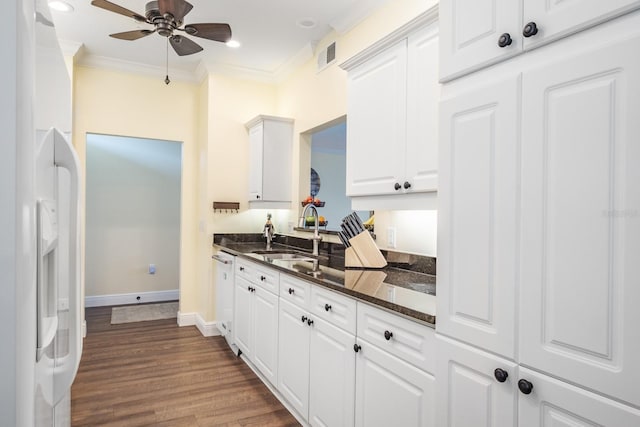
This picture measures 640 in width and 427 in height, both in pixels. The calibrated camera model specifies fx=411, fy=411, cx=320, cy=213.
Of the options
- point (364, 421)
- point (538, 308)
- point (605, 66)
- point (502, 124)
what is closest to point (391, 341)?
point (364, 421)

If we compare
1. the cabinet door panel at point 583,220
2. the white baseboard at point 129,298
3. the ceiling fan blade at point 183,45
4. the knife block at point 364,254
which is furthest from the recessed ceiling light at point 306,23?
the white baseboard at point 129,298

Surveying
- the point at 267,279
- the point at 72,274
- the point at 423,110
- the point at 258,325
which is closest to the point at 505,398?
the point at 72,274

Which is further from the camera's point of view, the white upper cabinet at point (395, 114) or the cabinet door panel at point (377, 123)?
the cabinet door panel at point (377, 123)

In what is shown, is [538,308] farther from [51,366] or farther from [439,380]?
[51,366]

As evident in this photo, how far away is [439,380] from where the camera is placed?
54.1 inches

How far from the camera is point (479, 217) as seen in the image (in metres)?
1.24

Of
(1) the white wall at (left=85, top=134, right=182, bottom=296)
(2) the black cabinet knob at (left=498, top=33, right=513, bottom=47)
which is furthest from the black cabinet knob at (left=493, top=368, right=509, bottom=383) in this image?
(1) the white wall at (left=85, top=134, right=182, bottom=296)

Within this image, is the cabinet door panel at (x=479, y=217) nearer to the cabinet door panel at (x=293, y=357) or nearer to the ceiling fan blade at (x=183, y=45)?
the cabinet door panel at (x=293, y=357)

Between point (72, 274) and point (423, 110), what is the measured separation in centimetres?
163

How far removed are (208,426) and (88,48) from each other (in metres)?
3.68

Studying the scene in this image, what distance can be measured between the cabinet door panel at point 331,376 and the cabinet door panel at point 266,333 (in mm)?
566

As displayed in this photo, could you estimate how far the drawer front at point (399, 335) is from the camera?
1.49 m

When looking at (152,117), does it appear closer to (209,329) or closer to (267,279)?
(209,329)

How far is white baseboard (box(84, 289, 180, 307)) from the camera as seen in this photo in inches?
214
